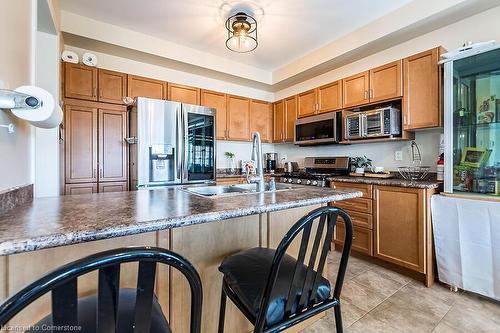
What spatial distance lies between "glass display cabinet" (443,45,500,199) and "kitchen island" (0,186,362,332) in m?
1.45

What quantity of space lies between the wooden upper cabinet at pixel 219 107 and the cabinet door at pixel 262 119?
54 centimetres

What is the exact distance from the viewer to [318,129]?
3523mm

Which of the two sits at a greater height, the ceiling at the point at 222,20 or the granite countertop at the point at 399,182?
the ceiling at the point at 222,20

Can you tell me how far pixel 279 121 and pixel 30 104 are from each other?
374 cm

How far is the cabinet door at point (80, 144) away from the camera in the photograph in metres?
2.67

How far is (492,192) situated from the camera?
1.95 meters

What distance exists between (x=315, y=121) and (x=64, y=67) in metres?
3.16

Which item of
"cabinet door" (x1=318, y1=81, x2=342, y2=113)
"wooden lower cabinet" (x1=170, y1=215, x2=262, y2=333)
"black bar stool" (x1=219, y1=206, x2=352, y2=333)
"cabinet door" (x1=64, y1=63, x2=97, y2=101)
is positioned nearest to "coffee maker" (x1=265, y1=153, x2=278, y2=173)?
"cabinet door" (x1=318, y1=81, x2=342, y2=113)

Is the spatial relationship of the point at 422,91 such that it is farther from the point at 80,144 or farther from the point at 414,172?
the point at 80,144

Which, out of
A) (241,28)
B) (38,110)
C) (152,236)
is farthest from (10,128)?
(241,28)

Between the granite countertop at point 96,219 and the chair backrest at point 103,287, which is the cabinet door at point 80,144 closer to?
the granite countertop at point 96,219

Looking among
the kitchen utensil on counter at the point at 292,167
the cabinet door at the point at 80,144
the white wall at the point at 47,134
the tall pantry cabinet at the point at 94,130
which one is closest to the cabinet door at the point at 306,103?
the kitchen utensil on counter at the point at 292,167

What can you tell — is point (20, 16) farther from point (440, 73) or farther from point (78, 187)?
point (440, 73)

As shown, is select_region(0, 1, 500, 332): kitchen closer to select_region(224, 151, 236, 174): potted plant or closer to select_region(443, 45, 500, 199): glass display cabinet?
select_region(443, 45, 500, 199): glass display cabinet
